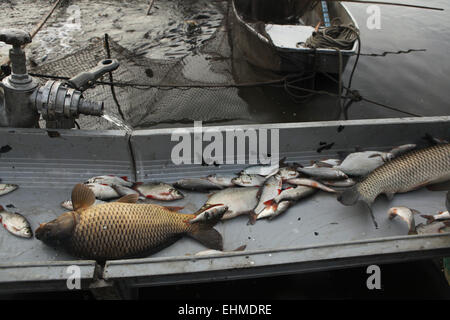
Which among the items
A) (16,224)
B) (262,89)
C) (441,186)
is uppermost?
(441,186)

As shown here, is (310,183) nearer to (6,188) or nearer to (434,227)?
(434,227)

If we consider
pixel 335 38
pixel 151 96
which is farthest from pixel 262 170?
pixel 335 38

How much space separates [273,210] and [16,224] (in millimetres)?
2061

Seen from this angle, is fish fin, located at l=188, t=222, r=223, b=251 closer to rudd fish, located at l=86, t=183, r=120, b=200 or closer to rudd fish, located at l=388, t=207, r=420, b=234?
rudd fish, located at l=86, t=183, r=120, b=200

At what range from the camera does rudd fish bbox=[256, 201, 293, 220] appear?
9.37ft

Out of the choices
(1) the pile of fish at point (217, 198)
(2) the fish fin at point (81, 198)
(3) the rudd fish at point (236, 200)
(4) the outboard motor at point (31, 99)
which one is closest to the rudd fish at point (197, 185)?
(1) the pile of fish at point (217, 198)

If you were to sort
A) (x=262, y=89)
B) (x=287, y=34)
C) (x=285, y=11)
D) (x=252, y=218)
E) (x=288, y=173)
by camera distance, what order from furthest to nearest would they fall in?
(x=285, y=11)
(x=287, y=34)
(x=262, y=89)
(x=288, y=173)
(x=252, y=218)

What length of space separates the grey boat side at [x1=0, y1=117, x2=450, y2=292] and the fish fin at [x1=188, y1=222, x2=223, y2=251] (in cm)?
10

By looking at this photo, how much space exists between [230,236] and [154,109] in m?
3.46

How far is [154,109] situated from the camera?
5609 millimetres

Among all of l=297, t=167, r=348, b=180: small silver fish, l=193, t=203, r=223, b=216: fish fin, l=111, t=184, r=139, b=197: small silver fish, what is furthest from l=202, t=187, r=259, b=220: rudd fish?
l=111, t=184, r=139, b=197: small silver fish

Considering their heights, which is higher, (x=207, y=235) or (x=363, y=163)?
(x=363, y=163)

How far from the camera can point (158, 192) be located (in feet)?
9.78
